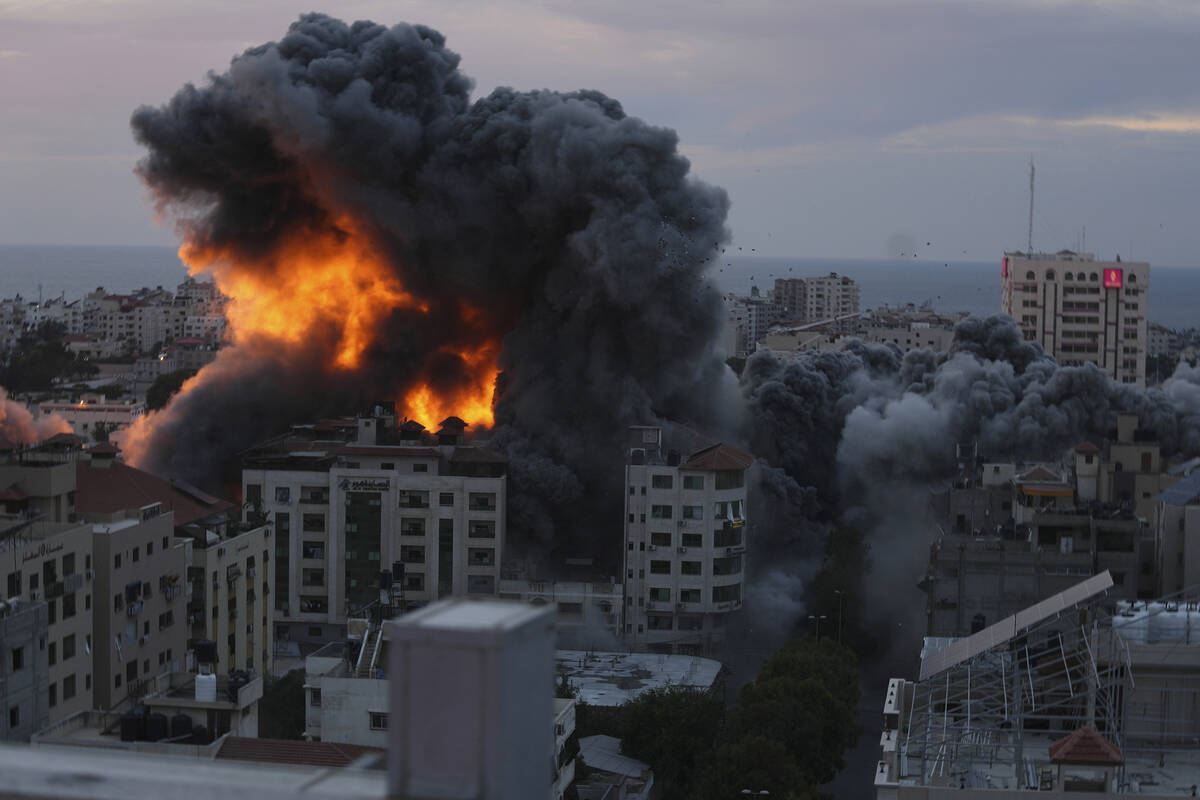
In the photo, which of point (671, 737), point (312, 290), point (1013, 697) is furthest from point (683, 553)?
point (1013, 697)

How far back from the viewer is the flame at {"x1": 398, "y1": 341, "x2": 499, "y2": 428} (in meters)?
67.0

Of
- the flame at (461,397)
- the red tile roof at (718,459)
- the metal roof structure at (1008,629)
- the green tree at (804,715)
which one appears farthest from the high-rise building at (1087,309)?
the metal roof structure at (1008,629)

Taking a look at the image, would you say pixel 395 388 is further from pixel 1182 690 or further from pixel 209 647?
pixel 1182 690

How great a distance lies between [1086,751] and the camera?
65.4 feet

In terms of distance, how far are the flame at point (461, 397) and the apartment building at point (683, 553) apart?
1718cm

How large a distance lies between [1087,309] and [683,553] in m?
64.9

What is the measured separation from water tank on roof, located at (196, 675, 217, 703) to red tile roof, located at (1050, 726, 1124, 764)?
11.1m

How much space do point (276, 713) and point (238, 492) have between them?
24.2 metres

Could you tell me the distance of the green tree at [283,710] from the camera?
34.3 m

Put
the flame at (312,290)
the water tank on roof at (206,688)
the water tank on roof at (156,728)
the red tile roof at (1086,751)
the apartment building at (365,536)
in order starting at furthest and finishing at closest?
the flame at (312,290)
the apartment building at (365,536)
the water tank on roof at (206,688)
the water tank on roof at (156,728)
the red tile roof at (1086,751)

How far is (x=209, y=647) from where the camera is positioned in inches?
1051

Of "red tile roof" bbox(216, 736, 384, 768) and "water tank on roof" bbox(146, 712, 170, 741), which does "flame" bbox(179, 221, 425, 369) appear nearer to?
"red tile roof" bbox(216, 736, 384, 768)

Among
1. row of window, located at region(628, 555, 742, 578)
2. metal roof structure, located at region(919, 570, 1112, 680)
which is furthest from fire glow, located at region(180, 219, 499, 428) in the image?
metal roof structure, located at region(919, 570, 1112, 680)

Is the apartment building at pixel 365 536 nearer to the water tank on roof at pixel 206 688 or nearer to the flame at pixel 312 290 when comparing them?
the flame at pixel 312 290
